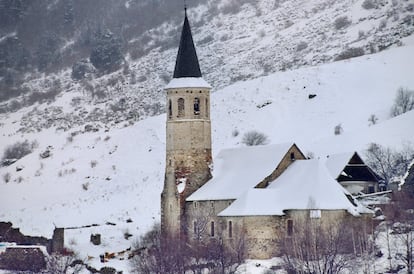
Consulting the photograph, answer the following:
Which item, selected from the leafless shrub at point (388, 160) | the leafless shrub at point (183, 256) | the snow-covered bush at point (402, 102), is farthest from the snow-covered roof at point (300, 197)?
the snow-covered bush at point (402, 102)

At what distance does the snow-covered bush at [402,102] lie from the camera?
111 m

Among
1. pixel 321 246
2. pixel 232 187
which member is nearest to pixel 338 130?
pixel 232 187

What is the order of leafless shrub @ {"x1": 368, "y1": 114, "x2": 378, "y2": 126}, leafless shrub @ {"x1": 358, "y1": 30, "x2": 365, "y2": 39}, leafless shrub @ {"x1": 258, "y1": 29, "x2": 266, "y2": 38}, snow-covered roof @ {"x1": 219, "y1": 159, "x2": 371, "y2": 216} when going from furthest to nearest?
leafless shrub @ {"x1": 258, "y1": 29, "x2": 266, "y2": 38}
leafless shrub @ {"x1": 358, "y1": 30, "x2": 365, "y2": 39}
leafless shrub @ {"x1": 368, "y1": 114, "x2": 378, "y2": 126}
snow-covered roof @ {"x1": 219, "y1": 159, "x2": 371, "y2": 216}

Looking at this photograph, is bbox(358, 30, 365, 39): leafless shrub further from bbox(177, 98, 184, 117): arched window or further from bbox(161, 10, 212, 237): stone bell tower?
bbox(177, 98, 184, 117): arched window

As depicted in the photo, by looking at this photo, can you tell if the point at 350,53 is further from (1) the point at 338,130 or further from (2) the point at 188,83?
(2) the point at 188,83

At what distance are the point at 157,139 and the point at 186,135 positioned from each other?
27.5 metres

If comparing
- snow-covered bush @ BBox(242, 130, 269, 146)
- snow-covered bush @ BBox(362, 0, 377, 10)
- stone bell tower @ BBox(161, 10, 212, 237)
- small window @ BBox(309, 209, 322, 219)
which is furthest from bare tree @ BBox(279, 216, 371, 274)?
snow-covered bush @ BBox(362, 0, 377, 10)

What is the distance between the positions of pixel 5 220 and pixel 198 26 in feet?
215

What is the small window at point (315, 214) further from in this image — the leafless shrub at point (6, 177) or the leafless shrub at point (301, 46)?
the leafless shrub at point (301, 46)

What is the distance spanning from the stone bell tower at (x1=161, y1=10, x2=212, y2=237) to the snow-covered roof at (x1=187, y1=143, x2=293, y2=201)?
0.81m

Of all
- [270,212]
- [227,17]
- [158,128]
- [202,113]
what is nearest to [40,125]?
[158,128]

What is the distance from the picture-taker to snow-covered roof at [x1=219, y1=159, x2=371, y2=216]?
82438mm

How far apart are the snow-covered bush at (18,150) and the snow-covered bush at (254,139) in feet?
67.3

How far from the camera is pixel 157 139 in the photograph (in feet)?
387
